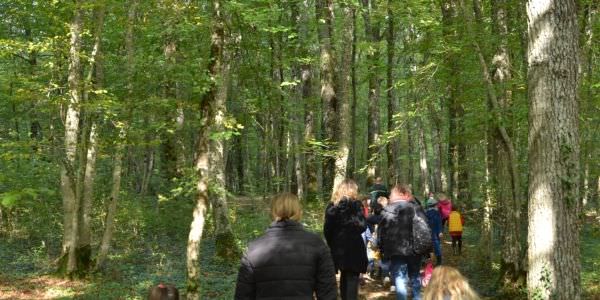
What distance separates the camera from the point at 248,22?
36.3ft

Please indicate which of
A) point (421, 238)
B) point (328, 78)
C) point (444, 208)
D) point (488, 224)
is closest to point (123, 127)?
point (328, 78)

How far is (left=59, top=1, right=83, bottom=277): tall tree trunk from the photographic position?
10.9 meters

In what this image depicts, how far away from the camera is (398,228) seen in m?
7.71

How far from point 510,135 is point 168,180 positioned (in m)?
11.4

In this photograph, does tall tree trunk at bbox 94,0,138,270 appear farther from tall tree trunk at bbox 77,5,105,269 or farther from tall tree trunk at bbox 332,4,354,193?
tall tree trunk at bbox 332,4,354,193

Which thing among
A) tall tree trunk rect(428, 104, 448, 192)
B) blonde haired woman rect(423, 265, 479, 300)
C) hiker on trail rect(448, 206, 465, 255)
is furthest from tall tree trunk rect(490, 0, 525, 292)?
blonde haired woman rect(423, 265, 479, 300)

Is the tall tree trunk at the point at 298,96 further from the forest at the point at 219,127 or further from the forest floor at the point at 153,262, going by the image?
the forest floor at the point at 153,262

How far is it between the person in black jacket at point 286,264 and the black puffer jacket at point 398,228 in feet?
12.2

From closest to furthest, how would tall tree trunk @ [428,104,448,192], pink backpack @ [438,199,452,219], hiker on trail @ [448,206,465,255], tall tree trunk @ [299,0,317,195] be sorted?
hiker on trail @ [448,206,465,255], pink backpack @ [438,199,452,219], tall tree trunk @ [299,0,317,195], tall tree trunk @ [428,104,448,192]

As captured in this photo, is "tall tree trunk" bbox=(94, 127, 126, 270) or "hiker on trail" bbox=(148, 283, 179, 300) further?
"tall tree trunk" bbox=(94, 127, 126, 270)

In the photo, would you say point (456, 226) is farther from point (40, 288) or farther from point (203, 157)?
point (40, 288)

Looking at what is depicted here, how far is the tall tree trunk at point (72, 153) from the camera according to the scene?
428 inches

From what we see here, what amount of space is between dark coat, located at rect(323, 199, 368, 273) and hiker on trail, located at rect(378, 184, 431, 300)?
82 centimetres

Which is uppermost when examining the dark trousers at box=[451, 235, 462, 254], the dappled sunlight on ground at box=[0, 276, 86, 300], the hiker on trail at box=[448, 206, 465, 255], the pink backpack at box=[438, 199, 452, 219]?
the pink backpack at box=[438, 199, 452, 219]
